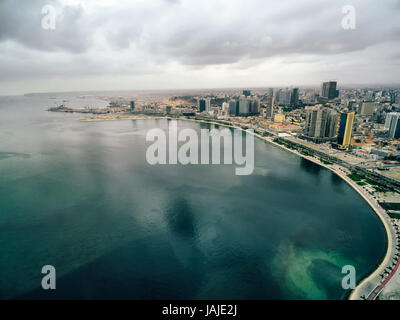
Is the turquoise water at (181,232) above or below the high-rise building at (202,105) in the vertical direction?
below

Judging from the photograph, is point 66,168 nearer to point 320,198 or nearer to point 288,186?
point 288,186

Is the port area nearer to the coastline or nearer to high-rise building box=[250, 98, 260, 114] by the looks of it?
the coastline

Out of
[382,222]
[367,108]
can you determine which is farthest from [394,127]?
[382,222]

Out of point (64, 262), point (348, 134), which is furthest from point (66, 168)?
point (348, 134)

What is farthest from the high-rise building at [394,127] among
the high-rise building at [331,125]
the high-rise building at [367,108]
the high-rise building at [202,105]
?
the high-rise building at [202,105]

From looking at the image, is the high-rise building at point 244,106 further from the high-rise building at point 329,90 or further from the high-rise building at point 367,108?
the high-rise building at point 329,90

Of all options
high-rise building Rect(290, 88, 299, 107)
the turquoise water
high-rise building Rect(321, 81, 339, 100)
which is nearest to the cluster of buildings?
high-rise building Rect(290, 88, 299, 107)
